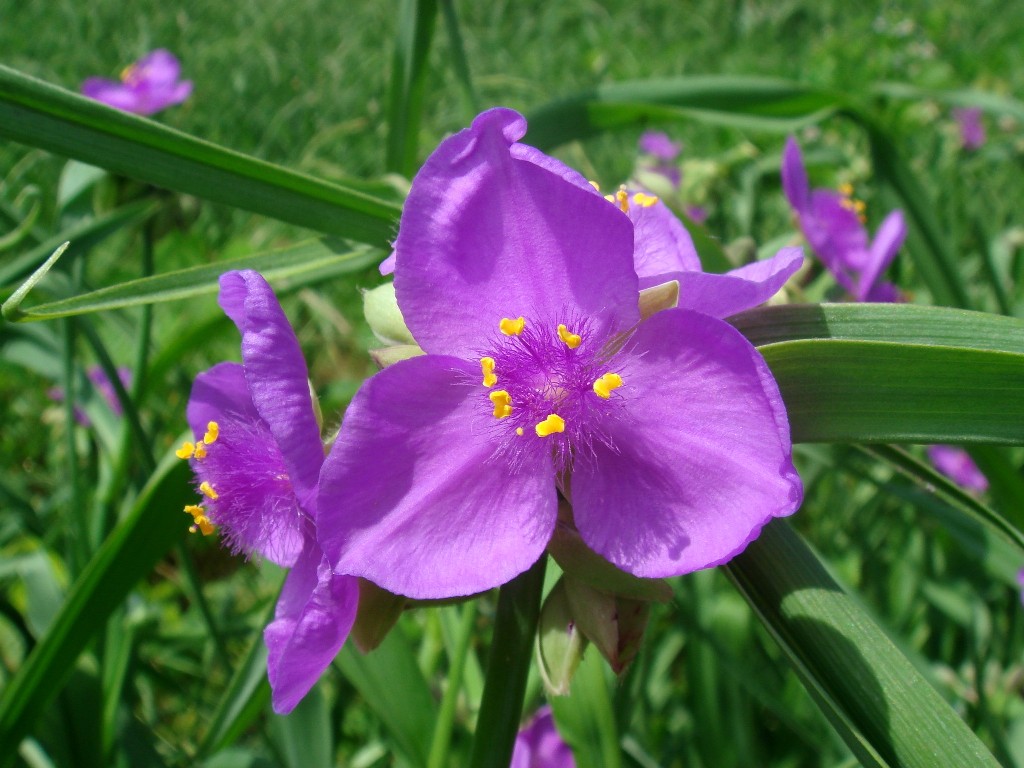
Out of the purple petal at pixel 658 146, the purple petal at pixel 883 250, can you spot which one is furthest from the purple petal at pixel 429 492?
the purple petal at pixel 658 146

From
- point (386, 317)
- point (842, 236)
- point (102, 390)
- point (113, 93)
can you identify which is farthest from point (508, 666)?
point (113, 93)

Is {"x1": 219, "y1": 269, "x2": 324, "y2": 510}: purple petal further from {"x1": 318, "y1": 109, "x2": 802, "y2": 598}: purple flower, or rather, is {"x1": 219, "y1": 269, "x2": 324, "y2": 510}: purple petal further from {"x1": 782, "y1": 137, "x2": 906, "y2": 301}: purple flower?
{"x1": 782, "y1": 137, "x2": 906, "y2": 301}: purple flower

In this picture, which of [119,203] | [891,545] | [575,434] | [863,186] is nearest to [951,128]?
[863,186]

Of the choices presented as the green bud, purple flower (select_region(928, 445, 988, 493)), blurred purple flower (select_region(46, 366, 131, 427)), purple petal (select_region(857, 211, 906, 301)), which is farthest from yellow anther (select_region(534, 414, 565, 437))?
purple flower (select_region(928, 445, 988, 493))

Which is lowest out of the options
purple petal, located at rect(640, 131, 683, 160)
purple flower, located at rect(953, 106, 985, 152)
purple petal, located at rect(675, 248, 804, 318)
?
purple flower, located at rect(953, 106, 985, 152)

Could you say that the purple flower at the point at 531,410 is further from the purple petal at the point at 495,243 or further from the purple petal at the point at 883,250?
the purple petal at the point at 883,250

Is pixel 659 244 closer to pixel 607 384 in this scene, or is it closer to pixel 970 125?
pixel 607 384
